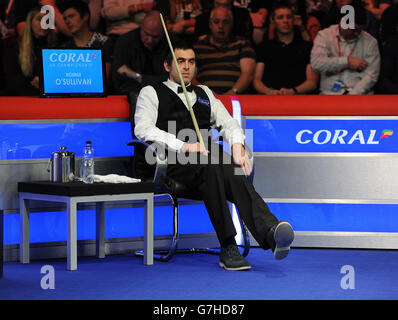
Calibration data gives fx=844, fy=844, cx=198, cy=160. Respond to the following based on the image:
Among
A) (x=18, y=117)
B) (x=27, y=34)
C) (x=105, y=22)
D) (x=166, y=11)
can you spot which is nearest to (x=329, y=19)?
(x=166, y=11)

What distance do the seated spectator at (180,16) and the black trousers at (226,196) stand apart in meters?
2.10

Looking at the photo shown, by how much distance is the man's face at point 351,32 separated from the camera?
6.19 m

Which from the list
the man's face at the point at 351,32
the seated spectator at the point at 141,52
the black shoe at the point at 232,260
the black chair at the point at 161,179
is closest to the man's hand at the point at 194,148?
the black chair at the point at 161,179

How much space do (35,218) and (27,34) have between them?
6.13 feet

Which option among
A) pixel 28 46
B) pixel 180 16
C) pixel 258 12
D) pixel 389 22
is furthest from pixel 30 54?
pixel 389 22

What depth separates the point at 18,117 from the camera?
4758mm

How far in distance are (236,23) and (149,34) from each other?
888mm

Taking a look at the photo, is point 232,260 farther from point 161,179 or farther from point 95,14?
point 95,14

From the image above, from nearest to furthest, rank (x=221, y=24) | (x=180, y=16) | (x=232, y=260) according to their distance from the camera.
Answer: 1. (x=232, y=260)
2. (x=221, y=24)
3. (x=180, y=16)

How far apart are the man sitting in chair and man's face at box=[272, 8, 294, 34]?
4.88 ft

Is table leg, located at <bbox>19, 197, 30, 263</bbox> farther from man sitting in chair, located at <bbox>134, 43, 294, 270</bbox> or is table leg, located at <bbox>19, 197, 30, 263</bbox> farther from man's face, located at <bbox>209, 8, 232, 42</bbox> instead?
man's face, located at <bbox>209, 8, 232, 42</bbox>

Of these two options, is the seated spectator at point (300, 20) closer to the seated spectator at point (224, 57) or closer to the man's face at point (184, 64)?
the seated spectator at point (224, 57)

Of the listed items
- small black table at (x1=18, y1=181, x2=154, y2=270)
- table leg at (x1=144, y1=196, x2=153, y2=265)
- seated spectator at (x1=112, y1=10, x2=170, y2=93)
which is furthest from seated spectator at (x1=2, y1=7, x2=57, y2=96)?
table leg at (x1=144, y1=196, x2=153, y2=265)

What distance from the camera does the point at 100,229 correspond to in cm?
495
